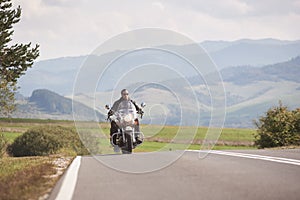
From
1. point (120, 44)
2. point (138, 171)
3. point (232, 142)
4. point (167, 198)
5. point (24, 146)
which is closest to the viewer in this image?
point (167, 198)

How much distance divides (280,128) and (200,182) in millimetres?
16983

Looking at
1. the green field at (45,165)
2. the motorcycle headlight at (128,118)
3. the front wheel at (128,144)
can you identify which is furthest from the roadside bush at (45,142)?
the motorcycle headlight at (128,118)

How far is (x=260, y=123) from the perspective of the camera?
26.0 metres

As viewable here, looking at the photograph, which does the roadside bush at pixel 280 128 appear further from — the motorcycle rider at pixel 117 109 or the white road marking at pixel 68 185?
the white road marking at pixel 68 185

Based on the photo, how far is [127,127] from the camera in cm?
1534

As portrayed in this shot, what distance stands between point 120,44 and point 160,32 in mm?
1112

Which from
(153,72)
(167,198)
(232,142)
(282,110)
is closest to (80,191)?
(167,198)

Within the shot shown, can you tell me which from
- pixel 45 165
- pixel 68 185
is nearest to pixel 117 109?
pixel 45 165

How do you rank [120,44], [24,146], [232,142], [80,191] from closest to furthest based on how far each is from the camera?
[80,191]
[120,44]
[24,146]
[232,142]

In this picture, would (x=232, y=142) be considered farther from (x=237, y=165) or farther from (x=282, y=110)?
(x=237, y=165)

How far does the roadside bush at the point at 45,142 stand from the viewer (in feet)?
107

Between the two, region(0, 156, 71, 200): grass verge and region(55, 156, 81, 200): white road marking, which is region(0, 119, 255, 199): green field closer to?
region(0, 156, 71, 200): grass verge

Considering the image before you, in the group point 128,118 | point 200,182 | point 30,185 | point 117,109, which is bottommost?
point 30,185

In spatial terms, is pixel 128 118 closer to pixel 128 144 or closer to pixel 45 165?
pixel 128 144
